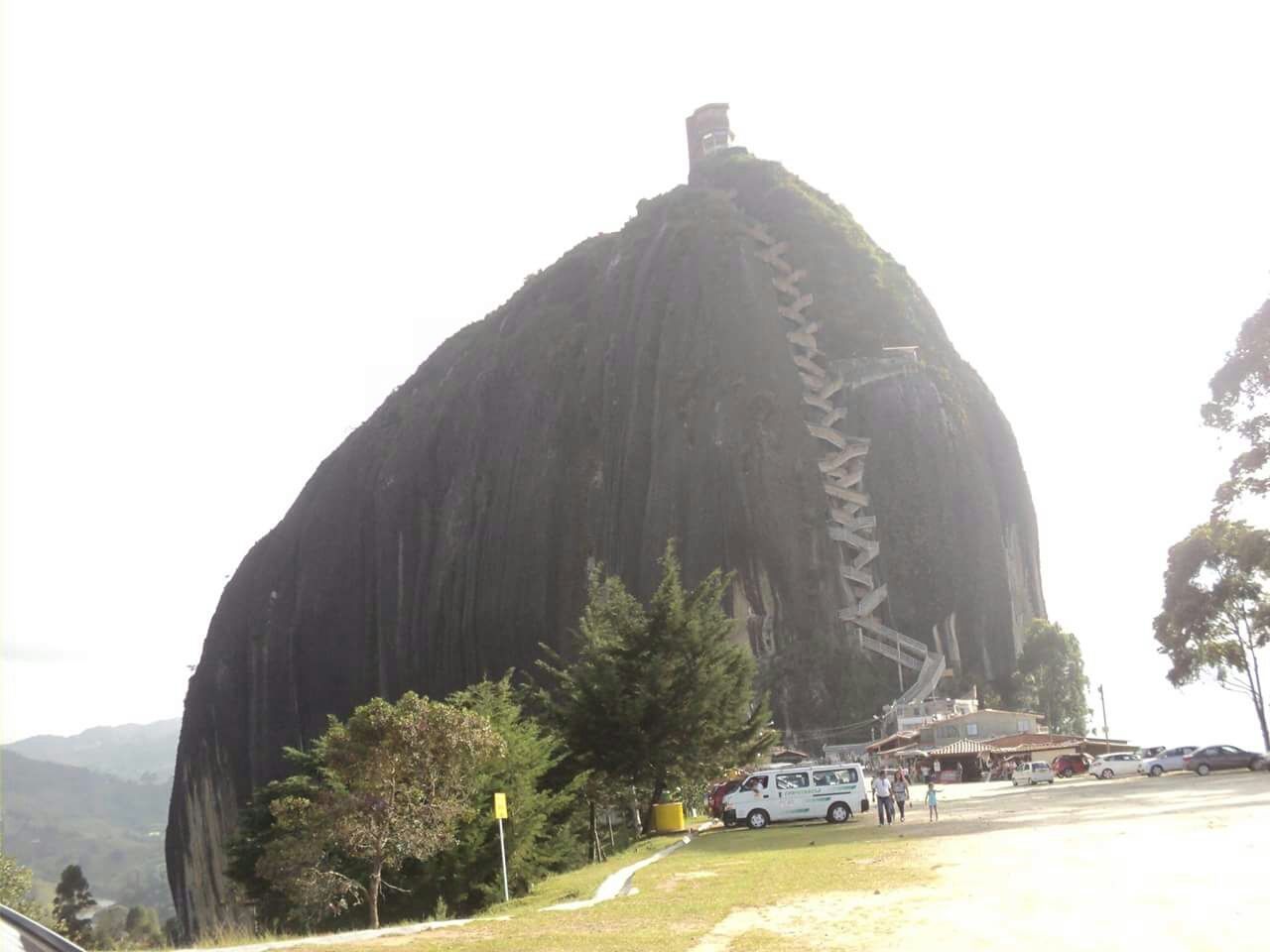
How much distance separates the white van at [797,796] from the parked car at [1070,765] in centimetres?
2550

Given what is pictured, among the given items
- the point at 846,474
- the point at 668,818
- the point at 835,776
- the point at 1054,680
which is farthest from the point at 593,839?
the point at 846,474

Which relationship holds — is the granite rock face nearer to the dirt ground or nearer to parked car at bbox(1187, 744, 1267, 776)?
parked car at bbox(1187, 744, 1267, 776)

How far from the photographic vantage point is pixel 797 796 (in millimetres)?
29703

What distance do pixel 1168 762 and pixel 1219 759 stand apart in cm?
214

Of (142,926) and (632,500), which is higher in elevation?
(632,500)

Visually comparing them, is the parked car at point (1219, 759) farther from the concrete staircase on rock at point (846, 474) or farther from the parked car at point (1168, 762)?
the concrete staircase on rock at point (846, 474)

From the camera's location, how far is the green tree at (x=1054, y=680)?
67875 mm

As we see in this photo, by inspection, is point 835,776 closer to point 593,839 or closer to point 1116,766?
point 593,839

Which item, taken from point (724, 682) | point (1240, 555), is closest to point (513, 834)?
point (724, 682)

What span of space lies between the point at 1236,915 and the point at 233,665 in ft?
326

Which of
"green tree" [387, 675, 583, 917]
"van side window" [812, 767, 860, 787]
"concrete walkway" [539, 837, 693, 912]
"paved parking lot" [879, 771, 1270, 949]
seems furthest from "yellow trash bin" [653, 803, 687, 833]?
"concrete walkway" [539, 837, 693, 912]

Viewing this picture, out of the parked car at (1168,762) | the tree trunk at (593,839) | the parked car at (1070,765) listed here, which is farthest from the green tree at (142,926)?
the parked car at (1168,762)

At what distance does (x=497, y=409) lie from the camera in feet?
298

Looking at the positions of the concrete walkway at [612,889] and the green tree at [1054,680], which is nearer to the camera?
the concrete walkway at [612,889]
